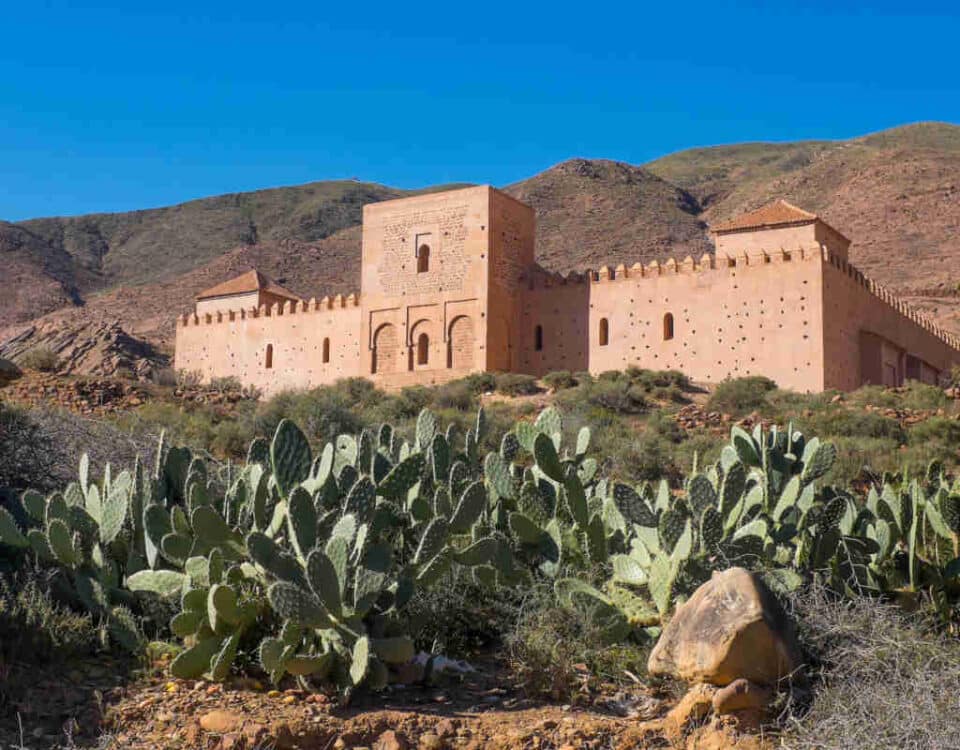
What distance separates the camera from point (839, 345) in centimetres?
2422

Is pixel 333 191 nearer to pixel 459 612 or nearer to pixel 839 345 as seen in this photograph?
pixel 839 345

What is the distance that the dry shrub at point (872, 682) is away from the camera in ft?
13.0

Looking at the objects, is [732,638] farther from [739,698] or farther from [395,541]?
[395,541]

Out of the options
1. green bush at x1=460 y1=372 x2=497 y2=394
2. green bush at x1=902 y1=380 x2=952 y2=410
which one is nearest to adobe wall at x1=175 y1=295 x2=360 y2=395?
green bush at x1=460 y1=372 x2=497 y2=394

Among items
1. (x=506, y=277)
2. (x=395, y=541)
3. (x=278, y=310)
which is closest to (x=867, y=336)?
(x=506, y=277)

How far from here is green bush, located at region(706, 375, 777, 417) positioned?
20.7 metres

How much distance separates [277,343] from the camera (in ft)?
102

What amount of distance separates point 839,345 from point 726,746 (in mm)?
21272

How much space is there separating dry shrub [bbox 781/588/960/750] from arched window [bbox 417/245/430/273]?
2372cm

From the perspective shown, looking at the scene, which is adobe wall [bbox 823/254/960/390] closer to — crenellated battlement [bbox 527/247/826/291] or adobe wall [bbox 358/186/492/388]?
crenellated battlement [bbox 527/247/826/291]

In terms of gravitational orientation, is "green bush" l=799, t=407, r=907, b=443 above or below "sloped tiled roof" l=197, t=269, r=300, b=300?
below

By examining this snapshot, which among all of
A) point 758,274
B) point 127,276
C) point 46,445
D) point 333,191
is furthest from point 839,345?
point 333,191

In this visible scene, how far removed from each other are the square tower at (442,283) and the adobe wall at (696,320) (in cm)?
126

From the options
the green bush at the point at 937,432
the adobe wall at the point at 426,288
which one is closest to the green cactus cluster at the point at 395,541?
the green bush at the point at 937,432
